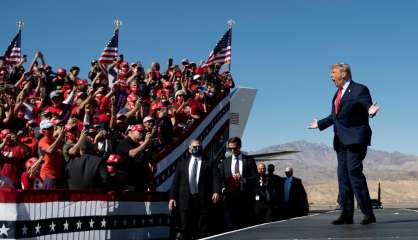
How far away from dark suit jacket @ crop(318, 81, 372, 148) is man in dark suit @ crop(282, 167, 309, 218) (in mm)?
8663

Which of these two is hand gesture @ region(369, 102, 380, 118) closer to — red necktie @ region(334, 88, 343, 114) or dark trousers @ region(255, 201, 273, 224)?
red necktie @ region(334, 88, 343, 114)

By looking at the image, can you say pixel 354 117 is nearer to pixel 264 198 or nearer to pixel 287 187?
pixel 264 198

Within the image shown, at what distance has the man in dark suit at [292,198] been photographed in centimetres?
1588

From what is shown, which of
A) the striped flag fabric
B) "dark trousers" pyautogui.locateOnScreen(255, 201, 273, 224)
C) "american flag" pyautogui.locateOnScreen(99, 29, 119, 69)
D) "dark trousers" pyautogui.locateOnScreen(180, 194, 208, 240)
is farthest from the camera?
"american flag" pyautogui.locateOnScreen(99, 29, 119, 69)

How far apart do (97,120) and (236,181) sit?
2.66 m

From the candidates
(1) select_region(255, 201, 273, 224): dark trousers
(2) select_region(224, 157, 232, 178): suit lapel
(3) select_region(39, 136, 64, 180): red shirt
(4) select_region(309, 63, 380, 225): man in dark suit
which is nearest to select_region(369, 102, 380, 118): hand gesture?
(4) select_region(309, 63, 380, 225): man in dark suit

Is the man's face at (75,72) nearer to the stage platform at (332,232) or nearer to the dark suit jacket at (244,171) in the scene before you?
the dark suit jacket at (244,171)

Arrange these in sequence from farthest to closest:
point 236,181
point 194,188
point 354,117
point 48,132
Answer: point 236,181
point 194,188
point 48,132
point 354,117

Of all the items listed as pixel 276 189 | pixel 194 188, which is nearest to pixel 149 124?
pixel 194 188

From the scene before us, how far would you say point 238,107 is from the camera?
78.8ft

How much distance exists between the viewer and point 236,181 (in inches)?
468

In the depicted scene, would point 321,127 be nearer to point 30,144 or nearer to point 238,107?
point 30,144

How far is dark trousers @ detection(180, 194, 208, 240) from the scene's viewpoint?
34.1 feet

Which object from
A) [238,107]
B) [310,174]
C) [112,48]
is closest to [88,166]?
[112,48]
